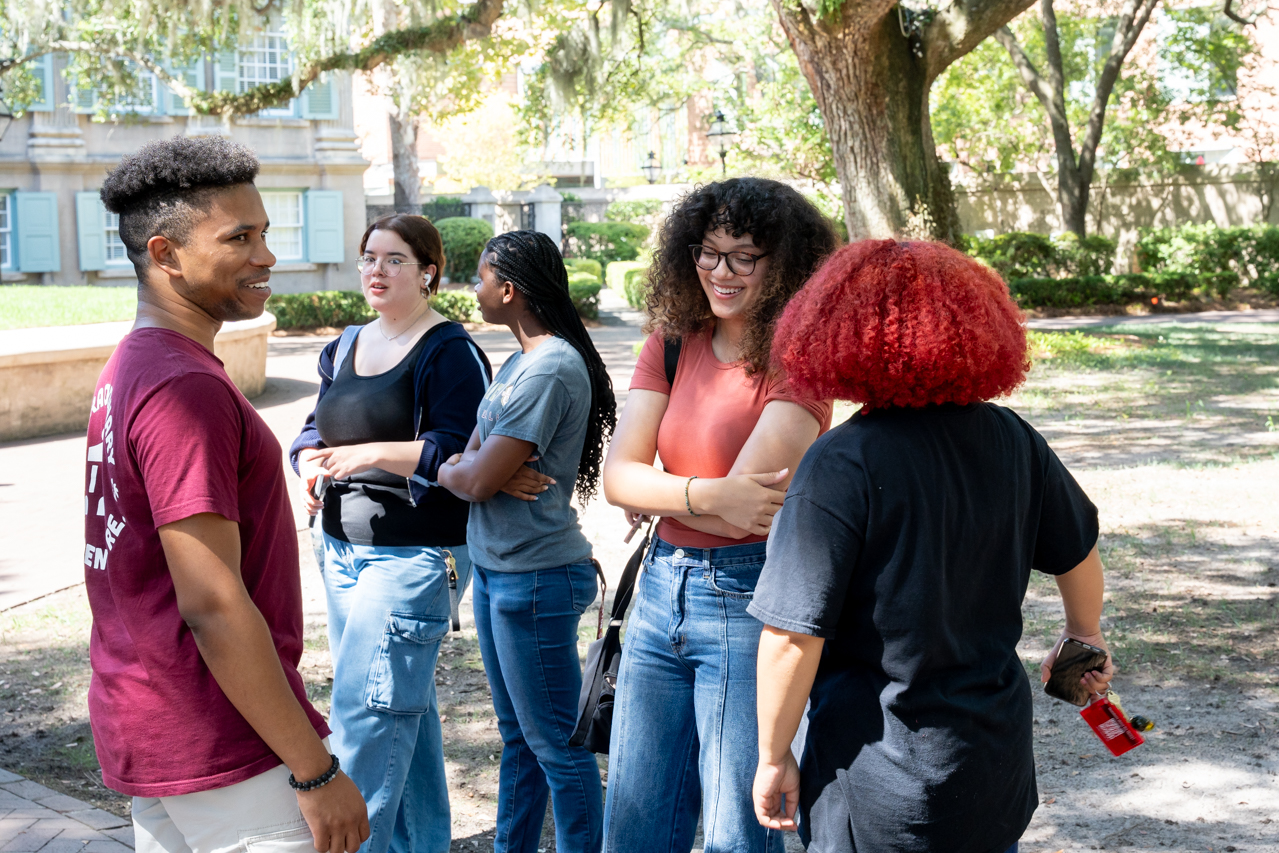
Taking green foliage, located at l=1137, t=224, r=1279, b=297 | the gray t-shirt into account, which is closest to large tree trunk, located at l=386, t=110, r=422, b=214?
green foliage, located at l=1137, t=224, r=1279, b=297

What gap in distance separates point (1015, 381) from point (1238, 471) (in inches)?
276

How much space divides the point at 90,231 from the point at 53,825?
21.6 m

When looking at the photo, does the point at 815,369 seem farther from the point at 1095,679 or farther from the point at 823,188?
the point at 823,188

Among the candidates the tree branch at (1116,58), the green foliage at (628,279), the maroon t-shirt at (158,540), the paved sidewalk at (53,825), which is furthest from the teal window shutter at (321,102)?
the maroon t-shirt at (158,540)

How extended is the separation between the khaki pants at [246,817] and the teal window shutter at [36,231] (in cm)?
2309

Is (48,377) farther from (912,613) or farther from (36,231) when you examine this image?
(36,231)

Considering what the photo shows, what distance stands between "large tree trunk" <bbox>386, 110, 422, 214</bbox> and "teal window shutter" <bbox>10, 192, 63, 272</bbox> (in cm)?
1118

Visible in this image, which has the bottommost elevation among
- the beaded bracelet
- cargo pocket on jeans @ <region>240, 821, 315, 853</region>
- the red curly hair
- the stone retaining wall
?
the stone retaining wall

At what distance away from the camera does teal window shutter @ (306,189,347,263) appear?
24.4 metres

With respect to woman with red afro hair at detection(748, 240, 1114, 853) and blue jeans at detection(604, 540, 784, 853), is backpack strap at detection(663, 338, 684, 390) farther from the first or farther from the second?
woman with red afro hair at detection(748, 240, 1114, 853)

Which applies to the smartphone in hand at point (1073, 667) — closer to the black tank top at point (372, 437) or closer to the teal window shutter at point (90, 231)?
the black tank top at point (372, 437)

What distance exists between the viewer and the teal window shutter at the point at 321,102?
2406cm

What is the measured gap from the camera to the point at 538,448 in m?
3.03

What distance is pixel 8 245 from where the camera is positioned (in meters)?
22.2
